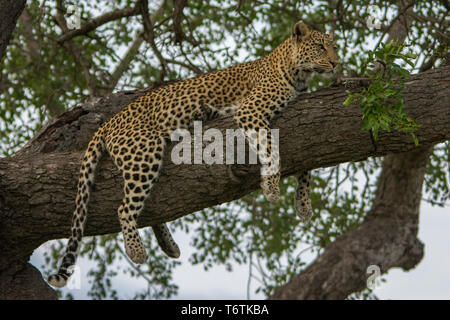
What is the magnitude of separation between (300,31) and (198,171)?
6.06 ft

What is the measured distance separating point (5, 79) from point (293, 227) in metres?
5.72

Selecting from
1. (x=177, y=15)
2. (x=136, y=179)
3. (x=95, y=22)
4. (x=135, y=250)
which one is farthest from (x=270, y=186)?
(x=95, y=22)

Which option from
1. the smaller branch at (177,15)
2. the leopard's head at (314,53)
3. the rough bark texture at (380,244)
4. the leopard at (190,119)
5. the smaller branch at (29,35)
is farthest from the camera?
the smaller branch at (29,35)

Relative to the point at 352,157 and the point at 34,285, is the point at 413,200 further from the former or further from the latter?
the point at 34,285

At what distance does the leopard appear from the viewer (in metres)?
5.73

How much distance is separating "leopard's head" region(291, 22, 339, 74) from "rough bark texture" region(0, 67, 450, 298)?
0.35m

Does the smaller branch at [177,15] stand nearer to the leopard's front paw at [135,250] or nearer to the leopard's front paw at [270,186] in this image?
the leopard's front paw at [270,186]

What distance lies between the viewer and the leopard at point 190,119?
5730 mm

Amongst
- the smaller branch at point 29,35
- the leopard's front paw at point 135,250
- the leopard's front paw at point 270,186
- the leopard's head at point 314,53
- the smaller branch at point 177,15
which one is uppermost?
the smaller branch at point 29,35

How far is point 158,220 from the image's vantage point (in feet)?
19.7

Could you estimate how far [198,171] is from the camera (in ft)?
18.8

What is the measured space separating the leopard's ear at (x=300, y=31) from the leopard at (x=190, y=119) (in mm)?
10

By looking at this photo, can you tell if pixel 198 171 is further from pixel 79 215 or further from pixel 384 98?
pixel 384 98

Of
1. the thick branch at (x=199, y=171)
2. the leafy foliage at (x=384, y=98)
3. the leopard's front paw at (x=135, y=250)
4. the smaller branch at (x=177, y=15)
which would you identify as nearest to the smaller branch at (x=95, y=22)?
the smaller branch at (x=177, y=15)
